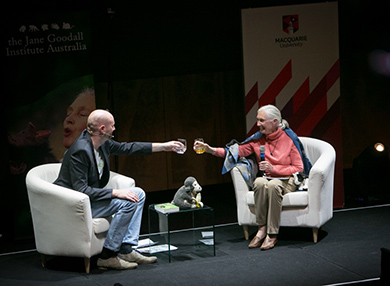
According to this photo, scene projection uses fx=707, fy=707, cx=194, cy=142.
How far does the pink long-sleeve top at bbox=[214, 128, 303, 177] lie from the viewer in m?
6.10

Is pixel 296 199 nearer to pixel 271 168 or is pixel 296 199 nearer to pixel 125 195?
pixel 271 168

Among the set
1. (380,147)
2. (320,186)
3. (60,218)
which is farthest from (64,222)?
(380,147)

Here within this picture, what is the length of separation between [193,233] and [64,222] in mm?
1192

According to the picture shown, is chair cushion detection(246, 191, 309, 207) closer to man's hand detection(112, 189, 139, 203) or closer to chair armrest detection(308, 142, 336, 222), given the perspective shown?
chair armrest detection(308, 142, 336, 222)

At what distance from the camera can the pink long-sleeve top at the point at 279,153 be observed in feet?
20.0

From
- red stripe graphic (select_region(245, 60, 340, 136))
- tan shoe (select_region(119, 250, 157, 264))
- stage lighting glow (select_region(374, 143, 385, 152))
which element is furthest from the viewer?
stage lighting glow (select_region(374, 143, 385, 152))

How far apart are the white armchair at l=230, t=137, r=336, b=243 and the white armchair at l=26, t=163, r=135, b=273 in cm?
127

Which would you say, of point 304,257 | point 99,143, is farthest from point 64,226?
point 304,257

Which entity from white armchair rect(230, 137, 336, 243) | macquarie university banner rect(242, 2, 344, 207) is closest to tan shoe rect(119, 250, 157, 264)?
white armchair rect(230, 137, 336, 243)

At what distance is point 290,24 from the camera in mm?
6961

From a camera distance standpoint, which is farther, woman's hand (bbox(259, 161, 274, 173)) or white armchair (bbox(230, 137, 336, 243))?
woman's hand (bbox(259, 161, 274, 173))

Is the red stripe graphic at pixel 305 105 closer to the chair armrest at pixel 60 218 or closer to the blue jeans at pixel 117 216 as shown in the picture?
the blue jeans at pixel 117 216

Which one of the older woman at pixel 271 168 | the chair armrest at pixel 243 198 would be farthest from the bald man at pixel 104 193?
the chair armrest at pixel 243 198

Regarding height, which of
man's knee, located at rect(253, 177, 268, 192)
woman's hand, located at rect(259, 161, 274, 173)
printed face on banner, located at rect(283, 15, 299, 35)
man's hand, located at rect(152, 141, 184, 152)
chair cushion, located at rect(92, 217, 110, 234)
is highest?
printed face on banner, located at rect(283, 15, 299, 35)
